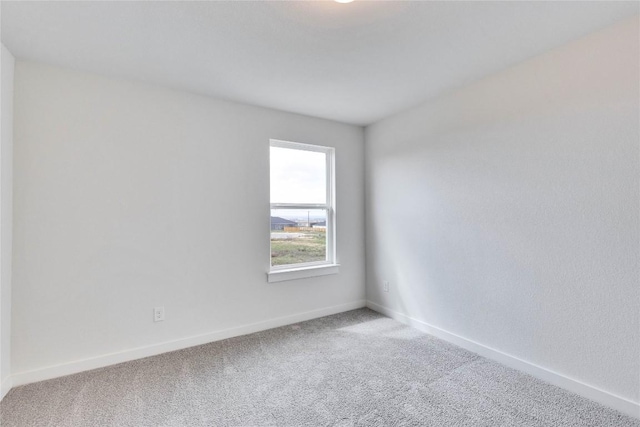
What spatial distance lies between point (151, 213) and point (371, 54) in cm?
217

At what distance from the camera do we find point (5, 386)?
6.46 feet

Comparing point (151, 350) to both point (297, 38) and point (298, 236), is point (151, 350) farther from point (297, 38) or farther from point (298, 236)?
point (297, 38)

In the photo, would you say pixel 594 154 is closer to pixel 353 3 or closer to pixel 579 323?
pixel 579 323

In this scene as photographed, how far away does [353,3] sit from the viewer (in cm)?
159

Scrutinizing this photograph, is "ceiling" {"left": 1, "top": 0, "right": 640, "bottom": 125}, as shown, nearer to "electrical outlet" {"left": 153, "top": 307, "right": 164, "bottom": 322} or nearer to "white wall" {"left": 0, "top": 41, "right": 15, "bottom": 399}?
"white wall" {"left": 0, "top": 41, "right": 15, "bottom": 399}

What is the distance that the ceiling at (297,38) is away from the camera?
164 centimetres

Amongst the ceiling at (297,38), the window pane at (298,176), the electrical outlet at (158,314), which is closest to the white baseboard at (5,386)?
the electrical outlet at (158,314)

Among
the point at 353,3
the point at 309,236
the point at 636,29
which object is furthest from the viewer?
the point at 309,236

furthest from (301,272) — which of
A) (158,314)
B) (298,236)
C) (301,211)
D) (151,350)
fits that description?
(151,350)

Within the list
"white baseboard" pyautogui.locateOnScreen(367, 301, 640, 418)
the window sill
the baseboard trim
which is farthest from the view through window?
"white baseboard" pyautogui.locateOnScreen(367, 301, 640, 418)

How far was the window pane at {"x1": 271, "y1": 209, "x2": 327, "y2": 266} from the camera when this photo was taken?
3.26 m

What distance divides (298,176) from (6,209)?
2.39m

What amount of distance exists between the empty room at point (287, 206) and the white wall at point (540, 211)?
0.05ft

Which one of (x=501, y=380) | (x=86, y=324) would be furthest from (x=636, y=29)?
(x=86, y=324)
